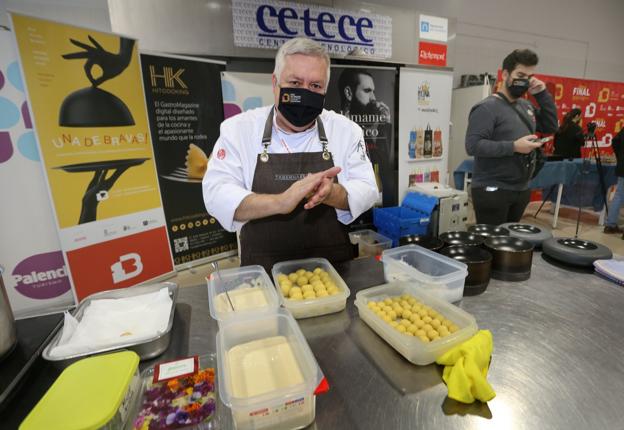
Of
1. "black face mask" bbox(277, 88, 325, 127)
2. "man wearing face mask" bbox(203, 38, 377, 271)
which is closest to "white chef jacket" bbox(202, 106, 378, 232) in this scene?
"man wearing face mask" bbox(203, 38, 377, 271)

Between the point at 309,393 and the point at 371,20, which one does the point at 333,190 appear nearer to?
the point at 309,393

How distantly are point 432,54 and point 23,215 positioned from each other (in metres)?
4.79

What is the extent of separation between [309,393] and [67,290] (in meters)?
3.05

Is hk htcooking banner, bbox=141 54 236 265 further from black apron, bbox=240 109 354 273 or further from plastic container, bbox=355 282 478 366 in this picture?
plastic container, bbox=355 282 478 366

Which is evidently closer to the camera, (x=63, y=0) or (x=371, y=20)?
(x=63, y=0)

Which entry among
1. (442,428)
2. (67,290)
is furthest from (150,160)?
(442,428)

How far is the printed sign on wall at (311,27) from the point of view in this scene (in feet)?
11.0

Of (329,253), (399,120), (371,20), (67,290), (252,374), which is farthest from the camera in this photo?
(399,120)

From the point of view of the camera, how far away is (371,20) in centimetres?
387

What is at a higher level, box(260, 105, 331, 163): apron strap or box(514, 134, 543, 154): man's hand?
box(260, 105, 331, 163): apron strap

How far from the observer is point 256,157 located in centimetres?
152

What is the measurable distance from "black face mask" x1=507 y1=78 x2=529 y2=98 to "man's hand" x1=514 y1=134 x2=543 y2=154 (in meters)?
0.33

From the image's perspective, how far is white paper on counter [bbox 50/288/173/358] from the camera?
880 millimetres

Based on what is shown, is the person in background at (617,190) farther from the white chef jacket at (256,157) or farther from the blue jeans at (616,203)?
the white chef jacket at (256,157)
